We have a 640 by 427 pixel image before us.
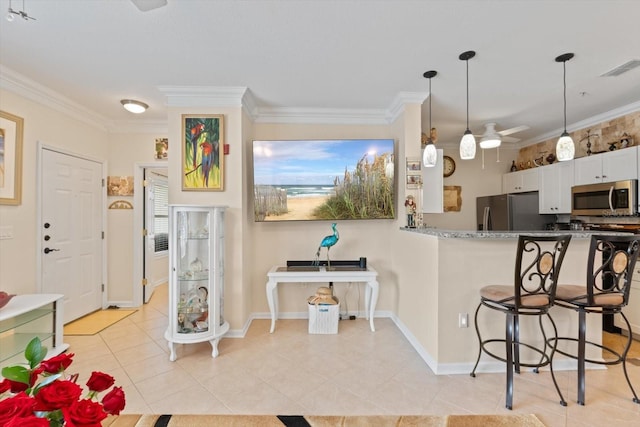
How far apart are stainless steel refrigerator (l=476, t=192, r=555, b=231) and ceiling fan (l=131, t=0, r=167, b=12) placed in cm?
463

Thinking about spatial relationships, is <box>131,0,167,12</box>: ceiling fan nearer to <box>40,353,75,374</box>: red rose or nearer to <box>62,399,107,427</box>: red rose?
<box>40,353,75,374</box>: red rose

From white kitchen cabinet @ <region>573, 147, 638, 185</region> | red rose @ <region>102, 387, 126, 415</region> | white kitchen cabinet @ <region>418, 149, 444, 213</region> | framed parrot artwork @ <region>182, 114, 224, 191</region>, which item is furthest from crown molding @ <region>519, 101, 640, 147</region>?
red rose @ <region>102, 387, 126, 415</region>

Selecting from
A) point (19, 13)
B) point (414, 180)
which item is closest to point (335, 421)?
point (414, 180)

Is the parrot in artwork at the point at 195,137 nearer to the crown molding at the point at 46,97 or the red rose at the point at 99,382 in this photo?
the crown molding at the point at 46,97

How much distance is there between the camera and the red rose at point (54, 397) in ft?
2.19

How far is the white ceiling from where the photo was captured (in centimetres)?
187

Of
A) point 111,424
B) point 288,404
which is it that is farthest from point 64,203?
point 288,404

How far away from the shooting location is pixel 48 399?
0.67m

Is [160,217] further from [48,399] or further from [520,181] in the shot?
[520,181]

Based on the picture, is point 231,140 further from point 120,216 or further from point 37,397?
point 37,397

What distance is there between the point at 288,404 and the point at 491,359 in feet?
5.65

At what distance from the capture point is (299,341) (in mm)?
2984

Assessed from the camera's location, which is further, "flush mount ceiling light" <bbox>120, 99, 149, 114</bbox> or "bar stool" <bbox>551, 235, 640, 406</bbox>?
"flush mount ceiling light" <bbox>120, 99, 149, 114</bbox>

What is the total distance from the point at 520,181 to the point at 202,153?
4.79m
